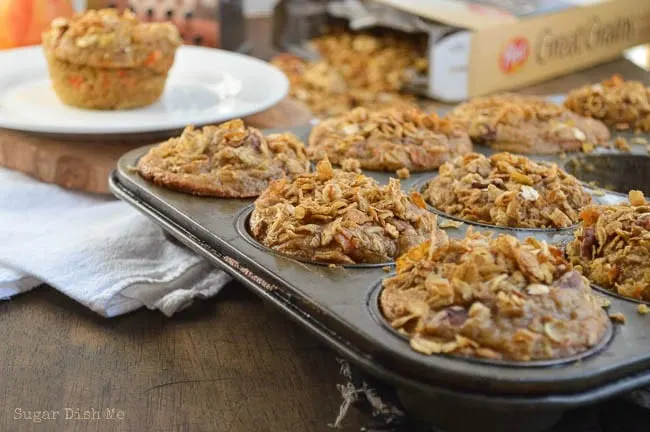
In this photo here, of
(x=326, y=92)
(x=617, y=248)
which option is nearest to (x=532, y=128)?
(x=617, y=248)

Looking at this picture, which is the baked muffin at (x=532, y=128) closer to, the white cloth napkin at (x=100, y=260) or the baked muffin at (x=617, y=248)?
the baked muffin at (x=617, y=248)

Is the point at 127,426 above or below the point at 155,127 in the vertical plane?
below

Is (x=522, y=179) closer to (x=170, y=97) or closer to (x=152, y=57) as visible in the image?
(x=152, y=57)

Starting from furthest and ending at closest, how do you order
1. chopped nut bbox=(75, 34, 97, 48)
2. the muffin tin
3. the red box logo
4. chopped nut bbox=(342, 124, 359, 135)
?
the red box logo, chopped nut bbox=(75, 34, 97, 48), chopped nut bbox=(342, 124, 359, 135), the muffin tin

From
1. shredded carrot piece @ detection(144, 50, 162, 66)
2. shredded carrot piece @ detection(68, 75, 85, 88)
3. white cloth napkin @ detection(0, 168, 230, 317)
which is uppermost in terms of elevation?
shredded carrot piece @ detection(144, 50, 162, 66)

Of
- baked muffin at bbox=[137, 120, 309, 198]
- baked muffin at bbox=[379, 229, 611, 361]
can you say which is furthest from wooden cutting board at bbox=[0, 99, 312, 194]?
baked muffin at bbox=[379, 229, 611, 361]

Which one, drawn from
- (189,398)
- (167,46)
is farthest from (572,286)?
(167,46)

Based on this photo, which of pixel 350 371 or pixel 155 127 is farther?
pixel 155 127

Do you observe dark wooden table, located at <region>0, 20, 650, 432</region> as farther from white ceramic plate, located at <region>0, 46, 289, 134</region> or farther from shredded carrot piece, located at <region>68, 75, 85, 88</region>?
shredded carrot piece, located at <region>68, 75, 85, 88</region>

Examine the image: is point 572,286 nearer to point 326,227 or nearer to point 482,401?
point 482,401
